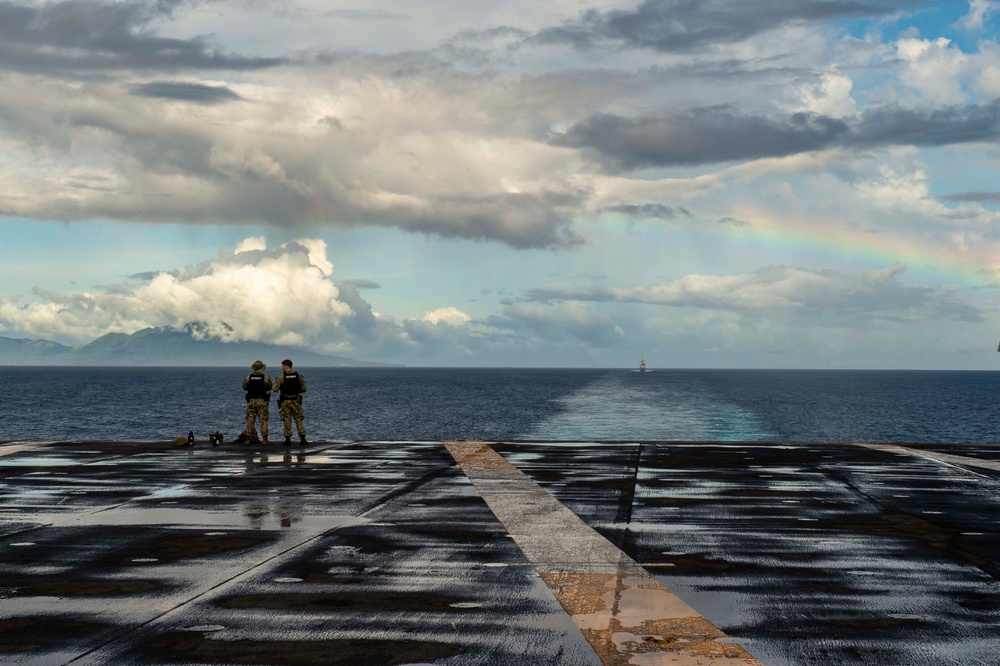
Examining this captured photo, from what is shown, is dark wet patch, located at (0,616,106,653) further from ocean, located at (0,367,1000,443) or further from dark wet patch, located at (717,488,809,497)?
ocean, located at (0,367,1000,443)

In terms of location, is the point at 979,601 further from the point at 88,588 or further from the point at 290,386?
the point at 290,386

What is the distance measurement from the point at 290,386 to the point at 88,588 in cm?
1644

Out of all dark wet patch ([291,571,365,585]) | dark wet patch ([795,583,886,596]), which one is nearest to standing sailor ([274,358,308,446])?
dark wet patch ([291,571,365,585])

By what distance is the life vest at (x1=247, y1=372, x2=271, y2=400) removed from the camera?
83.5 feet

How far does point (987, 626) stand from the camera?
7512 mm

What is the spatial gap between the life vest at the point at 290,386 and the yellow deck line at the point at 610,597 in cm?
1209

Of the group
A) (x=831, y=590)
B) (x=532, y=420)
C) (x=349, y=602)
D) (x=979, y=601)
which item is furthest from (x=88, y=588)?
(x=532, y=420)

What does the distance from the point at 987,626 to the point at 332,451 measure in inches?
695

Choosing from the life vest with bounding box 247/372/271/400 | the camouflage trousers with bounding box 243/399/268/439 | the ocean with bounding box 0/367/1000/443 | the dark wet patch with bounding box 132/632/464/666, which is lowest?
the ocean with bounding box 0/367/1000/443

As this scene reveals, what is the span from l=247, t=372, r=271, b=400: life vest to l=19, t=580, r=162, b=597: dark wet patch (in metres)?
16.7

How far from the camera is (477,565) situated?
966 cm

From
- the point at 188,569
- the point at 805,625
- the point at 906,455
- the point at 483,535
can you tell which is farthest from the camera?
the point at 906,455

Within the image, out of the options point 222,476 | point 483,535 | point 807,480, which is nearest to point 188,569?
point 483,535

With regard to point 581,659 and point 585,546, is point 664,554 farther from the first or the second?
point 581,659
